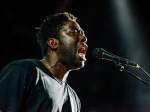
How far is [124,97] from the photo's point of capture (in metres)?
7.13

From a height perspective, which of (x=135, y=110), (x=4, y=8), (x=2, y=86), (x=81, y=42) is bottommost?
(x=135, y=110)

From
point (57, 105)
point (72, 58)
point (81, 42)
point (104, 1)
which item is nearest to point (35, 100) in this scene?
point (57, 105)

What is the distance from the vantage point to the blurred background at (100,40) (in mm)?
5986

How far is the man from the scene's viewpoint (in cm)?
191

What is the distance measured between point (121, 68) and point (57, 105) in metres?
0.70

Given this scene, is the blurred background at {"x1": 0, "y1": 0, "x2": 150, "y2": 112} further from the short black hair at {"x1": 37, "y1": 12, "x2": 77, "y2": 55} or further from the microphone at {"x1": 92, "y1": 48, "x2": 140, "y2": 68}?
the microphone at {"x1": 92, "y1": 48, "x2": 140, "y2": 68}

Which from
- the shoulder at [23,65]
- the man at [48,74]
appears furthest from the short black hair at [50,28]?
the shoulder at [23,65]

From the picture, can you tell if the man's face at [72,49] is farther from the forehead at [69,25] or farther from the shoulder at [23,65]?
the shoulder at [23,65]

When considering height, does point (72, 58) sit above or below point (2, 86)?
above

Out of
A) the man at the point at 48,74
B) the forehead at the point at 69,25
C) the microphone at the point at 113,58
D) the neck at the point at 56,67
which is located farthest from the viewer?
the forehead at the point at 69,25

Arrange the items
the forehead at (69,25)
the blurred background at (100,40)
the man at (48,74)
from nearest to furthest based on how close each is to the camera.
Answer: the man at (48,74) < the forehead at (69,25) < the blurred background at (100,40)

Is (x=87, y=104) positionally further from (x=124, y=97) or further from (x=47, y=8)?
(x=47, y=8)

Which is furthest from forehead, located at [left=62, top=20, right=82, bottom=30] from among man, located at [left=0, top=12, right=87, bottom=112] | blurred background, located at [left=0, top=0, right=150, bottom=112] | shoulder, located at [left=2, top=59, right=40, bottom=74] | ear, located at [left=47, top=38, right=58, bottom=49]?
blurred background, located at [left=0, top=0, right=150, bottom=112]

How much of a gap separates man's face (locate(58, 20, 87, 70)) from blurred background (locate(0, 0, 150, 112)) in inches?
140
